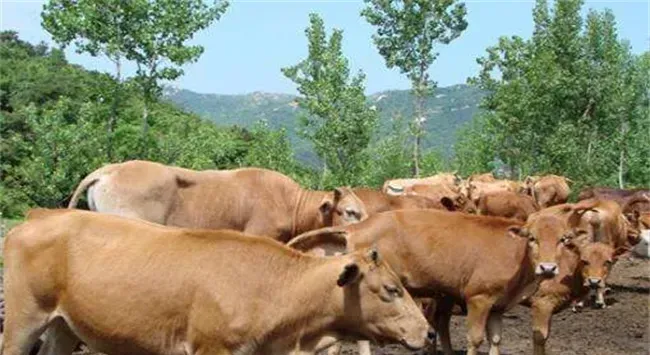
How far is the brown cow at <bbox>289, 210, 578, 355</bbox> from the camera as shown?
36.6ft

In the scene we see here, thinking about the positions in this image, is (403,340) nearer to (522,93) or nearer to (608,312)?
(608,312)

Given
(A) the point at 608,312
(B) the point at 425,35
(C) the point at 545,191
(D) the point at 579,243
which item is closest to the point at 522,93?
(B) the point at 425,35

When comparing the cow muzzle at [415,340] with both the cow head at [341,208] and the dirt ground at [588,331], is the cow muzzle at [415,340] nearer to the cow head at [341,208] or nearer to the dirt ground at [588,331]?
the dirt ground at [588,331]

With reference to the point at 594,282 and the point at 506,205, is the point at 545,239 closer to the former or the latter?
the point at 594,282

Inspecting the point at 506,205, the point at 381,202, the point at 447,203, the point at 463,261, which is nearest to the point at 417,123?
the point at 506,205

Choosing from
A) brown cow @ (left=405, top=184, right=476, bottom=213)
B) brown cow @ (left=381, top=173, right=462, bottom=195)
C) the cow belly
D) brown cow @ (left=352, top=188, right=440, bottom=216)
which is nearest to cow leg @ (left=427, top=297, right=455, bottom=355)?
brown cow @ (left=352, top=188, right=440, bottom=216)

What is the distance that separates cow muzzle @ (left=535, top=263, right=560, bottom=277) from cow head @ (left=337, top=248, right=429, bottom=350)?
11.5 feet

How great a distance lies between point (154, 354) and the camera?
742 centimetres

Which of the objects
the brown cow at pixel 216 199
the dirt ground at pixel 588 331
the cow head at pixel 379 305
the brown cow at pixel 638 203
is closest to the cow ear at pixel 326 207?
the brown cow at pixel 216 199

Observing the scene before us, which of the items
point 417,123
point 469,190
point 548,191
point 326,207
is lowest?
point 548,191

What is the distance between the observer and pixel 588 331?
588 inches

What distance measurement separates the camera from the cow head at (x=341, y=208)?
1389 centimetres

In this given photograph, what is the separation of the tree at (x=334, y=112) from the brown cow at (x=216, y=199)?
1906 cm

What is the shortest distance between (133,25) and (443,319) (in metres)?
14.5
